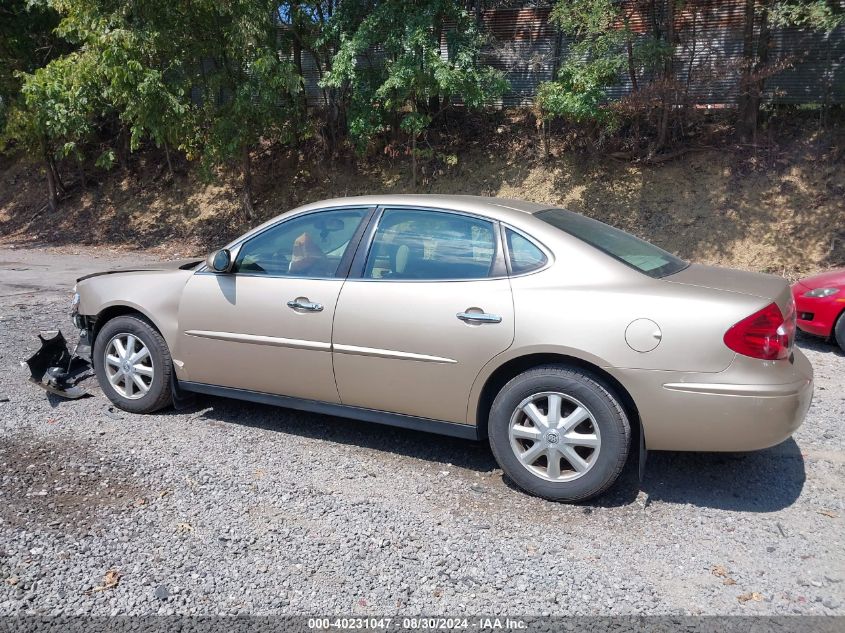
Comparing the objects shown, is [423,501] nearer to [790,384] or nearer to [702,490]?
[702,490]

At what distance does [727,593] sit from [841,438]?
7.86 feet

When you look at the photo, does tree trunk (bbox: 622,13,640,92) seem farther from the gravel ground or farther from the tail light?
the tail light

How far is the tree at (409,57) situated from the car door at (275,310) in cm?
865

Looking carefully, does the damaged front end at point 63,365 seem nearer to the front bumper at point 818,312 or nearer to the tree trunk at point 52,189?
the front bumper at point 818,312

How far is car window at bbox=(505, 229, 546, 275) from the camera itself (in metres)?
4.02

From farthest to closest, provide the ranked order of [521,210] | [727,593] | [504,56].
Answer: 1. [504,56]
2. [521,210]
3. [727,593]

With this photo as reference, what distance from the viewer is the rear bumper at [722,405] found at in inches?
140

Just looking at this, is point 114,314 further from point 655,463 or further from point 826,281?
point 826,281

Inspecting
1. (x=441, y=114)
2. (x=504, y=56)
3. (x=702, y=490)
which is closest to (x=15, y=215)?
(x=441, y=114)

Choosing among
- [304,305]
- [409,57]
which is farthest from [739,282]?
[409,57]

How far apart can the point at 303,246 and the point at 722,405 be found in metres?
2.79

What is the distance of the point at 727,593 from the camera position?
3098 mm

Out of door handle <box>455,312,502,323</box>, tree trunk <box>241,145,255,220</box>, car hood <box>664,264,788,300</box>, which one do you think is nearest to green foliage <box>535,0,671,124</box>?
tree trunk <box>241,145,255,220</box>

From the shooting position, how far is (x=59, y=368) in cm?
586
